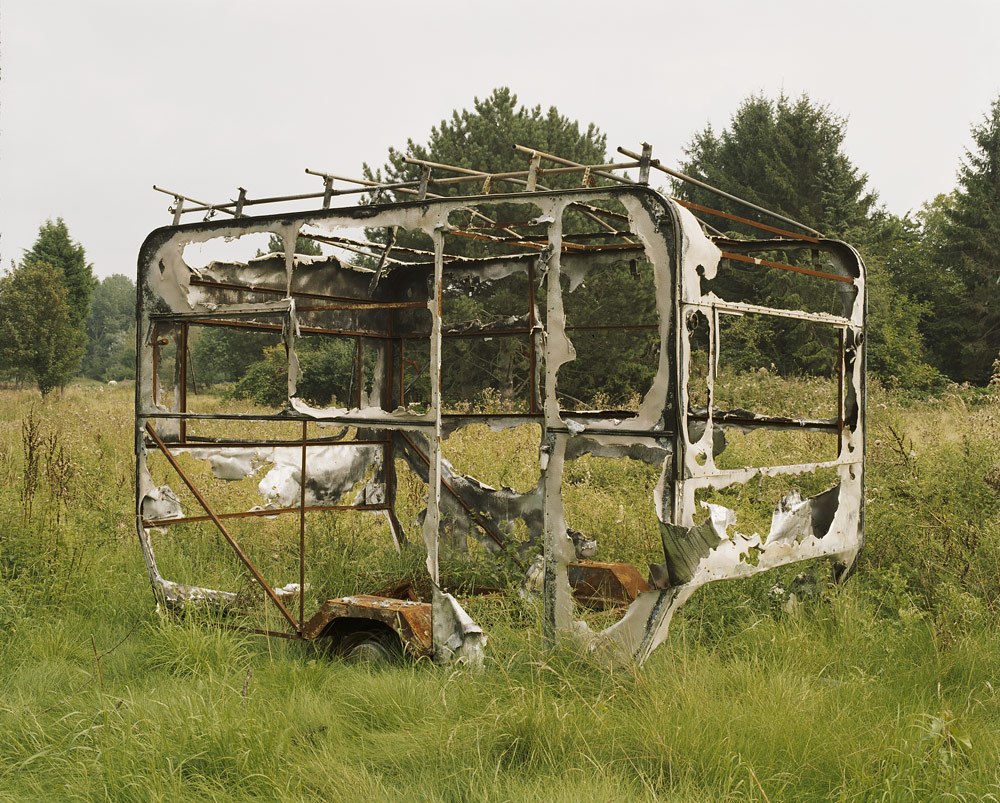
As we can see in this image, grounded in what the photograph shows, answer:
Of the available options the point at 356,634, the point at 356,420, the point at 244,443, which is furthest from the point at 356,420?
the point at 244,443

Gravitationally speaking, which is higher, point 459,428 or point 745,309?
point 745,309

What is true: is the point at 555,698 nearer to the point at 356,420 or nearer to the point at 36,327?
the point at 356,420

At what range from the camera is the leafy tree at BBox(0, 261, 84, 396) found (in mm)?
28578

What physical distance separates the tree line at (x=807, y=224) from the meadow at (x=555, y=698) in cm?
1582

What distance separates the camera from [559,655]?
4766 millimetres

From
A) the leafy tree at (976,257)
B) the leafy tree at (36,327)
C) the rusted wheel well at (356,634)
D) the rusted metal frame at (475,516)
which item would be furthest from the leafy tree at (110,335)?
the rusted wheel well at (356,634)

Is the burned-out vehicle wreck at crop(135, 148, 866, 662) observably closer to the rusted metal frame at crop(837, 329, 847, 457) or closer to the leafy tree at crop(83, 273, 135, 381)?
the rusted metal frame at crop(837, 329, 847, 457)

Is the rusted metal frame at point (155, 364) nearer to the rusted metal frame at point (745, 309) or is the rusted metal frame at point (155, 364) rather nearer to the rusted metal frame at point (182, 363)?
the rusted metal frame at point (182, 363)

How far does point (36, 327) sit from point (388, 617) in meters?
27.8

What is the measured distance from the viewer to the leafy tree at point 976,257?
26984 mm

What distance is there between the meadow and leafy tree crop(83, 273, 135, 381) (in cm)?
5447

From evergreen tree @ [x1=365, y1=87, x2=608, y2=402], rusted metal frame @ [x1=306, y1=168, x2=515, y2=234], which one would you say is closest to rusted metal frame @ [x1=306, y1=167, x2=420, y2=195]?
rusted metal frame @ [x1=306, y1=168, x2=515, y2=234]

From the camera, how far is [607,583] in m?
6.64

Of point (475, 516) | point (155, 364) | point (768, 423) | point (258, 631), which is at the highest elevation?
point (155, 364)
